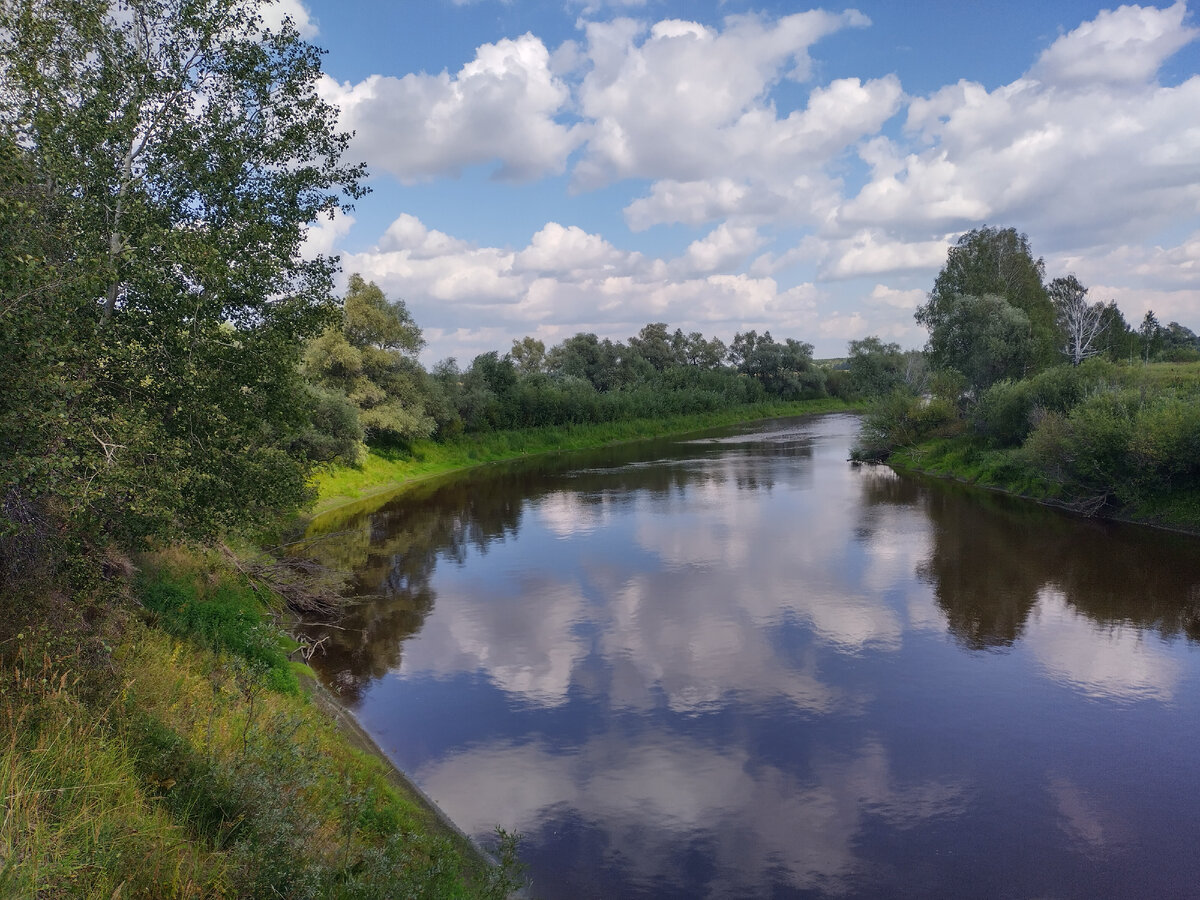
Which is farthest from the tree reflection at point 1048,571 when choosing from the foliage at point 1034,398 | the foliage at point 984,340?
the foliage at point 984,340

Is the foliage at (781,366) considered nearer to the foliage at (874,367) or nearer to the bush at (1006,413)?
the foliage at (874,367)

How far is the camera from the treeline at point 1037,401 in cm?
2903

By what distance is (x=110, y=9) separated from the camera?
12.1 meters

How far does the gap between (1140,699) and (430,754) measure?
1320 centimetres

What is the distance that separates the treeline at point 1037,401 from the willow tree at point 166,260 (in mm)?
28259

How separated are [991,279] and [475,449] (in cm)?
3755

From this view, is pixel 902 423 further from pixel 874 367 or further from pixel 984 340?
pixel 874 367

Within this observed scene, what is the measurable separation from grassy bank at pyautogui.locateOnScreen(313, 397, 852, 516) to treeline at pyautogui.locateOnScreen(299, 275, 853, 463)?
1.12 m

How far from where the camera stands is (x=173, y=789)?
23.8 feet

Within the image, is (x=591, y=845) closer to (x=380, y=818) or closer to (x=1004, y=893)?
(x=380, y=818)

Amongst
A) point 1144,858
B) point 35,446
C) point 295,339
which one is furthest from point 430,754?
point 1144,858

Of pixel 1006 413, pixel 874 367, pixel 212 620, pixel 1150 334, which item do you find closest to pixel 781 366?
pixel 874 367


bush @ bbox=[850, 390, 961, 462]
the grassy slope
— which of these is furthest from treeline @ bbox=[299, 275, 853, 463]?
bush @ bbox=[850, 390, 961, 462]

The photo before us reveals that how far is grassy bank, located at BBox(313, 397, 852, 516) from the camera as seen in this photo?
1642 inches
